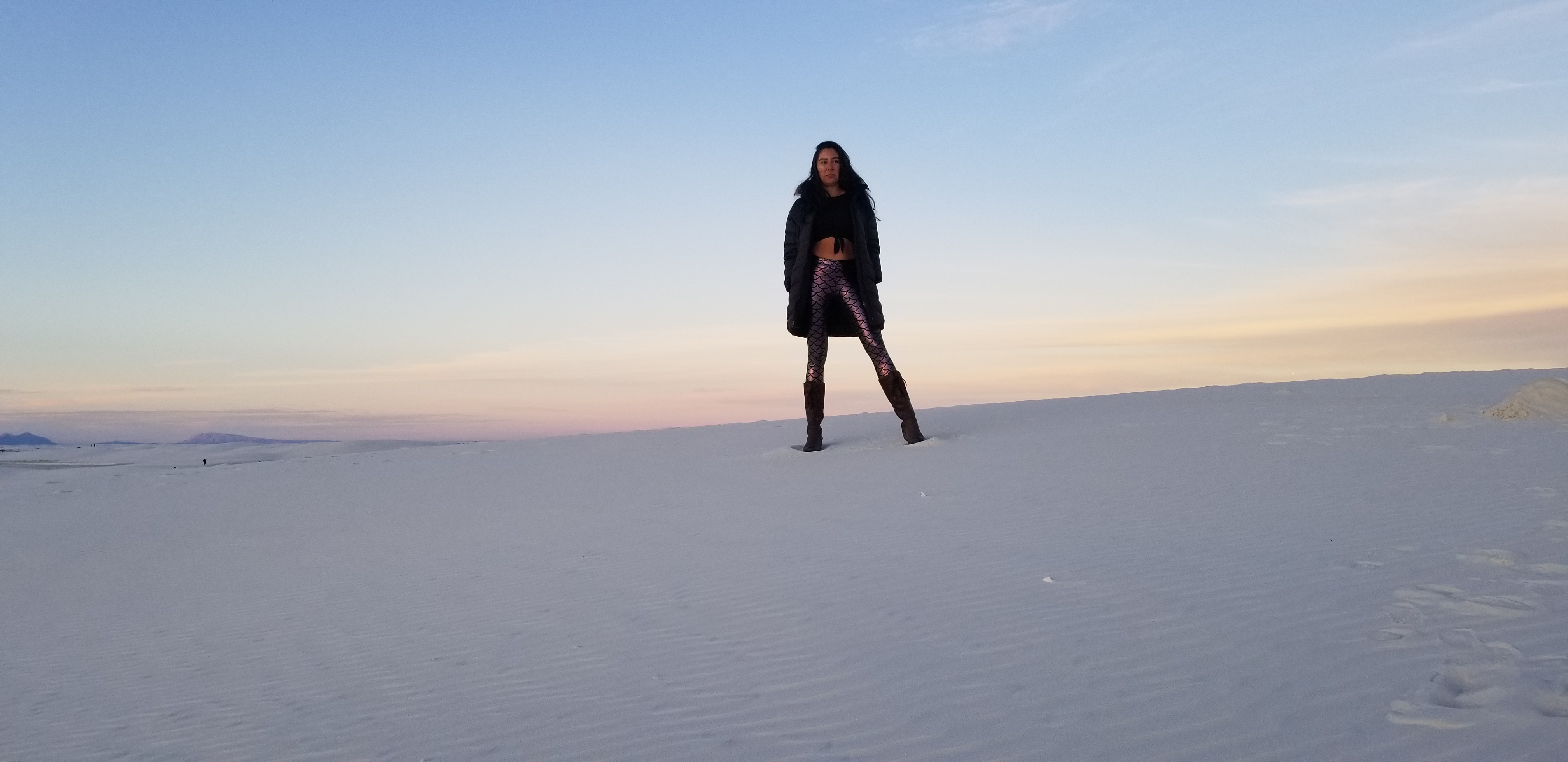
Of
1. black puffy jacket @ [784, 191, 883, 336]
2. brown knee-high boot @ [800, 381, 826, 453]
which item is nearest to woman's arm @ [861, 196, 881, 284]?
black puffy jacket @ [784, 191, 883, 336]

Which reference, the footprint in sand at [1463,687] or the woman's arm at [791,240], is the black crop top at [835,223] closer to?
the woman's arm at [791,240]

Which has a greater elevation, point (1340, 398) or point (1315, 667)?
point (1340, 398)

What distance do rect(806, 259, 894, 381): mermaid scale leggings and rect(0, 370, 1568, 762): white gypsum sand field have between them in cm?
84

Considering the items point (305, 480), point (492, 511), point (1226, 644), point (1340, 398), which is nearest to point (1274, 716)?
point (1226, 644)

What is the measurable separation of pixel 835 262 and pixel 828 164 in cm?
81

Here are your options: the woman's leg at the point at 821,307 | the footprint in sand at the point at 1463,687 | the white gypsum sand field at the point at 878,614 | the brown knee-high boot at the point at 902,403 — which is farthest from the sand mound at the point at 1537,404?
the footprint in sand at the point at 1463,687

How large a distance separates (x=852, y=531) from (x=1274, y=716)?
310 cm

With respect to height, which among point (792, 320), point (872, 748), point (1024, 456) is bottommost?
point (872, 748)

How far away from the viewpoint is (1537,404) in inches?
330

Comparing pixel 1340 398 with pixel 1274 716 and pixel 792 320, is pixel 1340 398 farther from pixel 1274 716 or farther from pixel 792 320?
pixel 1274 716

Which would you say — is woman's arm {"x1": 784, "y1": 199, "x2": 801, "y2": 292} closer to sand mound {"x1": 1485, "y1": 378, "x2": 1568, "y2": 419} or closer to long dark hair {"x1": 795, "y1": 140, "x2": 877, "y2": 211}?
long dark hair {"x1": 795, "y1": 140, "x2": 877, "y2": 211}

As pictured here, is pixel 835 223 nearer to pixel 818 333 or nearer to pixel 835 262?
pixel 835 262

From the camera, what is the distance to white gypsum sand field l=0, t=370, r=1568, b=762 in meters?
2.60

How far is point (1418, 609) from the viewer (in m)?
3.19
